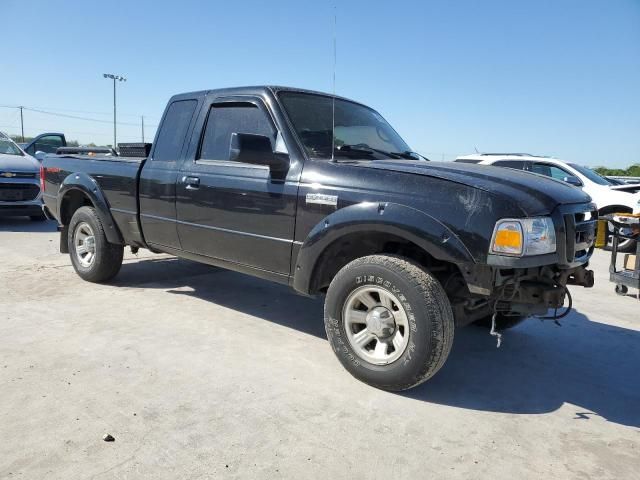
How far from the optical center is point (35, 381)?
310 centimetres

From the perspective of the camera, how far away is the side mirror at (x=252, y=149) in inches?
135

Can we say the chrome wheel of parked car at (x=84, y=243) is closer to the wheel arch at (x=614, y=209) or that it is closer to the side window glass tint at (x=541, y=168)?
the side window glass tint at (x=541, y=168)

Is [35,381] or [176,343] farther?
[176,343]

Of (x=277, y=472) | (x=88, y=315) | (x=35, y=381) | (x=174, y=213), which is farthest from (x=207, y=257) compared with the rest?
(x=277, y=472)

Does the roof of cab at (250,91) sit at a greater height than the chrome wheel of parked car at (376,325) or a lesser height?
greater

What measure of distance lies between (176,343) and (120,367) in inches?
21.1

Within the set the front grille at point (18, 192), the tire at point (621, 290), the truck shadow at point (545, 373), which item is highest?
the front grille at point (18, 192)

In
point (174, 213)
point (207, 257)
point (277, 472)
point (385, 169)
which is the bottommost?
point (277, 472)

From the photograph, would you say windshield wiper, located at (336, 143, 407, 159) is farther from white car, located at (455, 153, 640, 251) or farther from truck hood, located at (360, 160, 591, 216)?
white car, located at (455, 153, 640, 251)

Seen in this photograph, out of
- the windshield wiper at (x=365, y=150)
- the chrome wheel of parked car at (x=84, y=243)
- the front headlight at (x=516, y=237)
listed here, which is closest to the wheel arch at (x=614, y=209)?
the windshield wiper at (x=365, y=150)

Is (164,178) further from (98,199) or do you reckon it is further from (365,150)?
(365,150)

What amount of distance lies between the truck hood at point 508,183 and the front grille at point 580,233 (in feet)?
0.32

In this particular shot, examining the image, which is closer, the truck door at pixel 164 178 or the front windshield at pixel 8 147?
the truck door at pixel 164 178

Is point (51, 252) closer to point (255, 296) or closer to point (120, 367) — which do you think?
point (255, 296)
